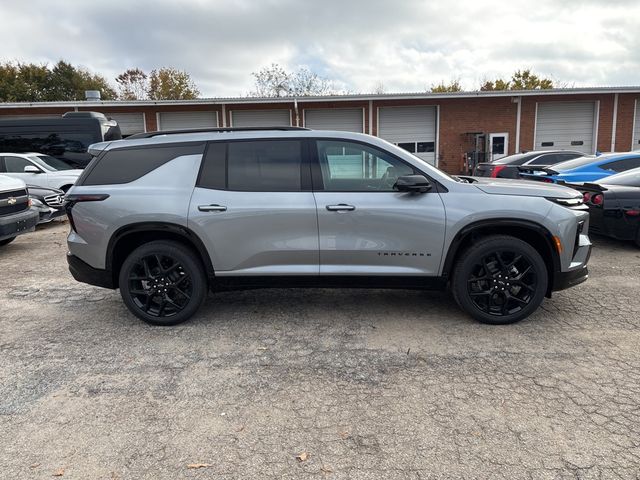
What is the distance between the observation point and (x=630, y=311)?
4.64 meters

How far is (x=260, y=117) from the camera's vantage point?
22.3 m

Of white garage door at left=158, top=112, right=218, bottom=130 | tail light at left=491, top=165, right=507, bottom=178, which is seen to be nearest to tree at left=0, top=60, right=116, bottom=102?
white garage door at left=158, top=112, right=218, bottom=130

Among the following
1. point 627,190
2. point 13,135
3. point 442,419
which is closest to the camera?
point 442,419

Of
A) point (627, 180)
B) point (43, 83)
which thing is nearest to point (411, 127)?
point (627, 180)

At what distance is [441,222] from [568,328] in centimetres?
149

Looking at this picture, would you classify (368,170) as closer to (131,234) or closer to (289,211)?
(289,211)

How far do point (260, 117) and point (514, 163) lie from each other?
13.0 m

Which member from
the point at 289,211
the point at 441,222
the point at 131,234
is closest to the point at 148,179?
the point at 131,234

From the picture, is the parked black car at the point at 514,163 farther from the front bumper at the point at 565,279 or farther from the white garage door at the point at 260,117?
the white garage door at the point at 260,117

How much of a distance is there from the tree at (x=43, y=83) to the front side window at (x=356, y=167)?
42.1 m

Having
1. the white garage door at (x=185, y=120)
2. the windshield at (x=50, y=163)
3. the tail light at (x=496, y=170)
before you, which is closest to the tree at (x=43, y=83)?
the white garage door at (x=185, y=120)

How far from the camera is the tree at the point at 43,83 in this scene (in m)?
38.1

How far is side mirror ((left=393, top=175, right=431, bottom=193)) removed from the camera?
4012 mm

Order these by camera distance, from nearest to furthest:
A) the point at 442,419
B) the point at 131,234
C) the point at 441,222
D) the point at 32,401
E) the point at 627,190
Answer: the point at 442,419
the point at 32,401
the point at 441,222
the point at 131,234
the point at 627,190
